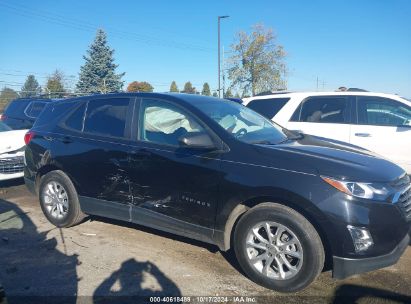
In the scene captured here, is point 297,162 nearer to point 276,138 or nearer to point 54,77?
point 276,138

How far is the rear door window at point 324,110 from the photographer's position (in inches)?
264

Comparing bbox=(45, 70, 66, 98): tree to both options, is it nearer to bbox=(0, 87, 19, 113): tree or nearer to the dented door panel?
bbox=(0, 87, 19, 113): tree

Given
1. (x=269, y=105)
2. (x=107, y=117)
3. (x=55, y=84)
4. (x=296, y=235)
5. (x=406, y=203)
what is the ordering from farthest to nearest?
(x=55, y=84), (x=269, y=105), (x=107, y=117), (x=406, y=203), (x=296, y=235)

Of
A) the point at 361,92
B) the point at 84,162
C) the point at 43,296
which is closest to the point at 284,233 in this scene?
the point at 43,296

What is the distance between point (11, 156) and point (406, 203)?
6294mm

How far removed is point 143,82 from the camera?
170 feet

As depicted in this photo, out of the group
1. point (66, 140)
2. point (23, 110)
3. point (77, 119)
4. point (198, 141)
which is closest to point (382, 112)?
point (198, 141)

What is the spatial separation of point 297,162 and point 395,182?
2.89 ft

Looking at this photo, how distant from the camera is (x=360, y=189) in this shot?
319 centimetres

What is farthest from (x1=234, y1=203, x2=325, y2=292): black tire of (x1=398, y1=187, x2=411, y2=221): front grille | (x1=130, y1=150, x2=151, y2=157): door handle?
(x1=130, y1=150, x2=151, y2=157): door handle

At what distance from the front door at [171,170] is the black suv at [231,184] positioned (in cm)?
1

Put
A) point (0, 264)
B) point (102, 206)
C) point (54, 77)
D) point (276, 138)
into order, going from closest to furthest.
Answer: point (0, 264), point (276, 138), point (102, 206), point (54, 77)

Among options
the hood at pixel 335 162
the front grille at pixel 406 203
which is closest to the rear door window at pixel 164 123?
the hood at pixel 335 162

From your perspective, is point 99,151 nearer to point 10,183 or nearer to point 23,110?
point 10,183
